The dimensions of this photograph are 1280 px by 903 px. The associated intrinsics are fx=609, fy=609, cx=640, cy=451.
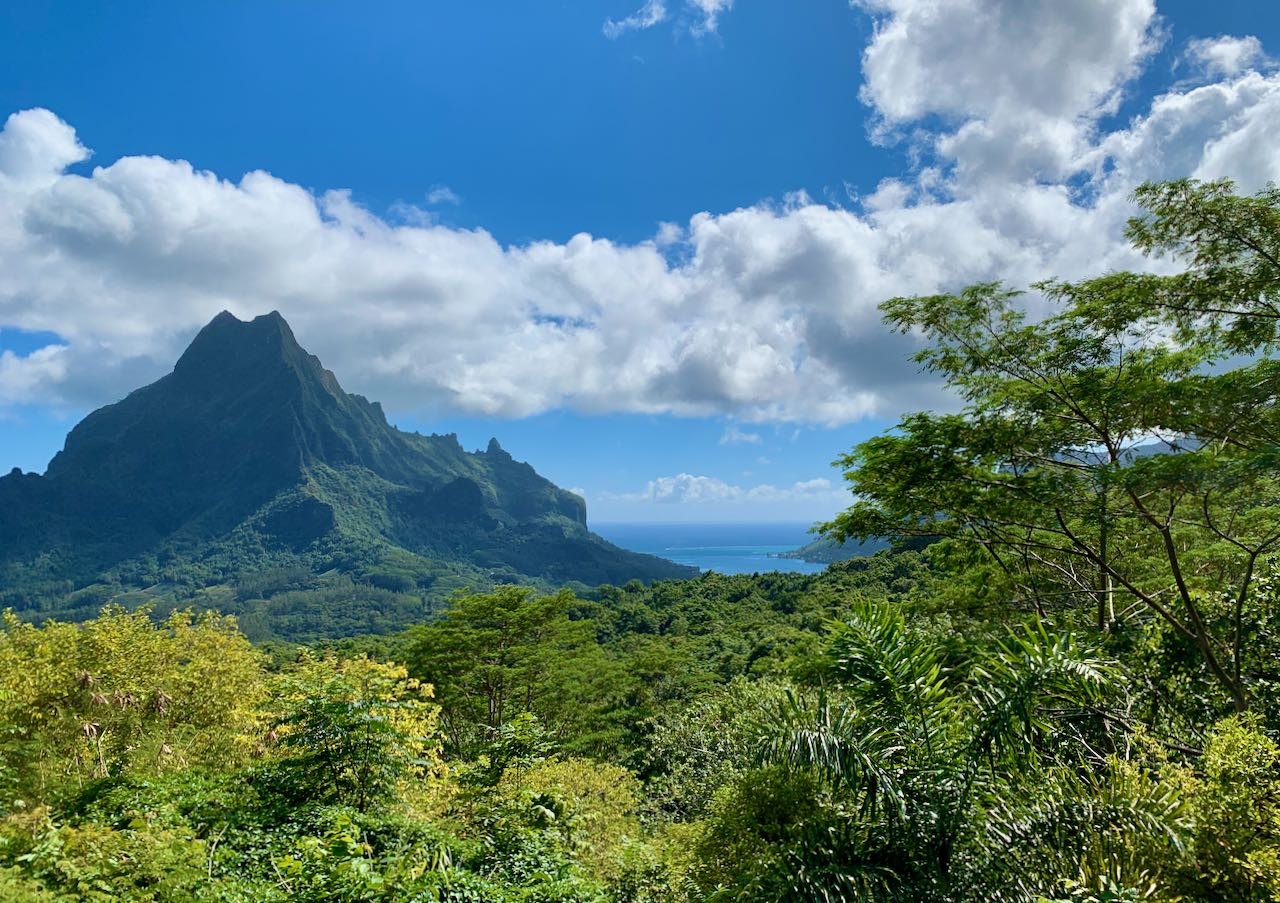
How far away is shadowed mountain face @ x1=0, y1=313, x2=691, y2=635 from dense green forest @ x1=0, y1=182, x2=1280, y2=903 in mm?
137007

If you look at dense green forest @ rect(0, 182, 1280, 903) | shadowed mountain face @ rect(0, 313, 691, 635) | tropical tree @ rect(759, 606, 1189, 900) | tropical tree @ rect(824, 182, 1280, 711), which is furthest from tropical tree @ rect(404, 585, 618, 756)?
shadowed mountain face @ rect(0, 313, 691, 635)

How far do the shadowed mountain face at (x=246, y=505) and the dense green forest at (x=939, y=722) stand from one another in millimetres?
137007

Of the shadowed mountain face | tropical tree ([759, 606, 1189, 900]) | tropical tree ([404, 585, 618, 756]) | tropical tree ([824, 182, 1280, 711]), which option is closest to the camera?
tropical tree ([759, 606, 1189, 900])

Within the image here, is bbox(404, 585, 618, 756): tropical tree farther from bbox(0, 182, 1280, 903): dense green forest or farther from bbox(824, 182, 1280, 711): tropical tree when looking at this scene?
bbox(824, 182, 1280, 711): tropical tree

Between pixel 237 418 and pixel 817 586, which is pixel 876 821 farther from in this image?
pixel 237 418

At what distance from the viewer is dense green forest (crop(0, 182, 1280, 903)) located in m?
4.19

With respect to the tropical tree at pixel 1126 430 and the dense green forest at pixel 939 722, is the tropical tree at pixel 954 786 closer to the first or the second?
the dense green forest at pixel 939 722

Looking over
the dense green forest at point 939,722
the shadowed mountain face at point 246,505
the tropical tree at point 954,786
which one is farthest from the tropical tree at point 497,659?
the shadowed mountain face at point 246,505

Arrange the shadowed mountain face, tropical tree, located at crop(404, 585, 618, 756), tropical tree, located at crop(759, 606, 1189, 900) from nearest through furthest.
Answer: tropical tree, located at crop(759, 606, 1189, 900), tropical tree, located at crop(404, 585, 618, 756), the shadowed mountain face

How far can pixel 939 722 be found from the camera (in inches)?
191

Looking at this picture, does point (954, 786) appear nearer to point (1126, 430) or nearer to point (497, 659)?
point (1126, 430)

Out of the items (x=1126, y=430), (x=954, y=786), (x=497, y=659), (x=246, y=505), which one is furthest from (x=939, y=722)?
(x=246, y=505)

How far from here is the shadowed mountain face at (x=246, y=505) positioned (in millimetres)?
152500

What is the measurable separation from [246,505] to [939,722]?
663ft
